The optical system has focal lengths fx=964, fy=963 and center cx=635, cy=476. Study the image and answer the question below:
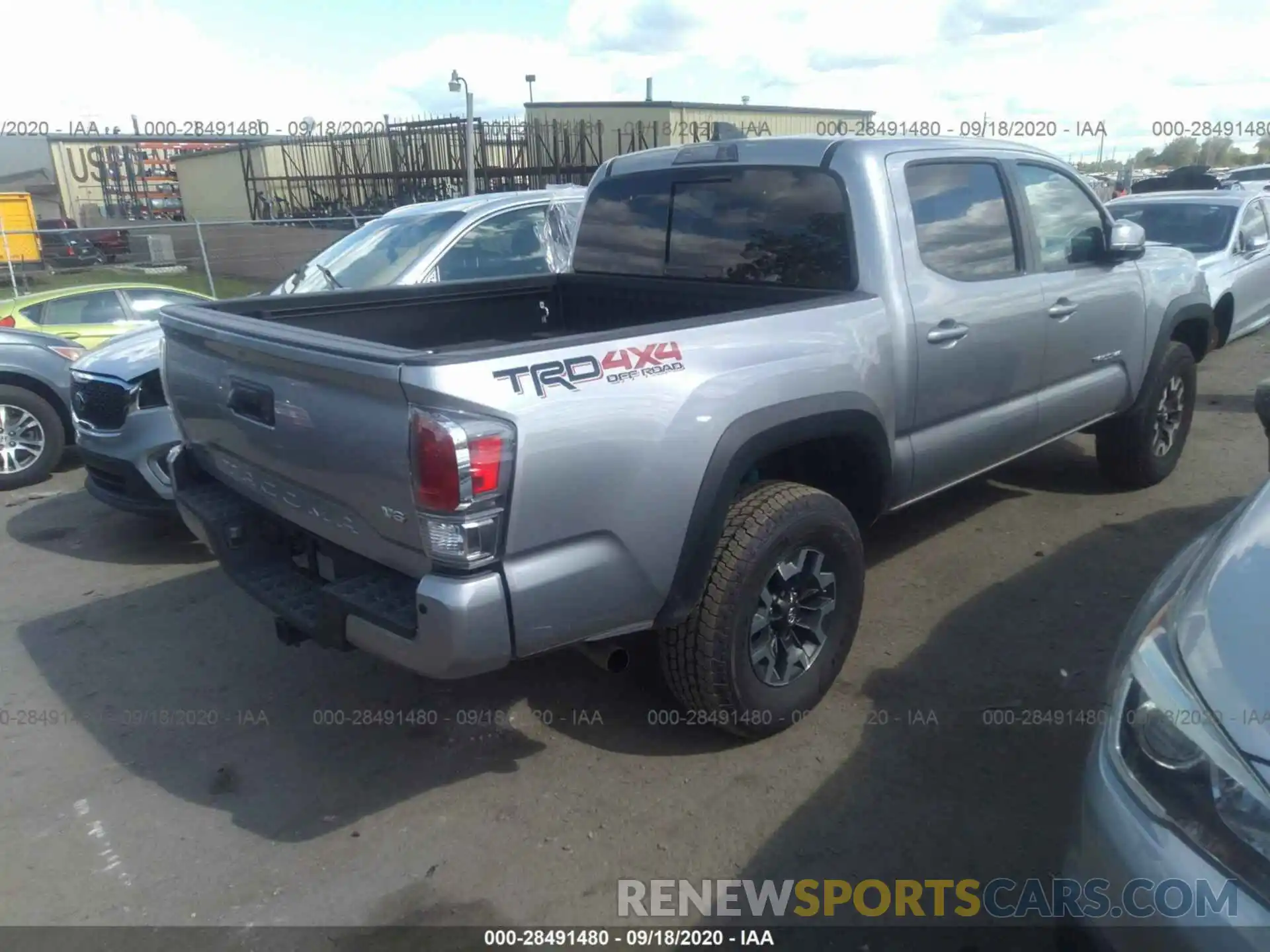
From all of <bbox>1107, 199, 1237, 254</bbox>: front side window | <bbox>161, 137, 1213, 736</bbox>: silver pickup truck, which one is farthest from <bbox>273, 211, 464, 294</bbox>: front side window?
<bbox>1107, 199, 1237, 254</bbox>: front side window

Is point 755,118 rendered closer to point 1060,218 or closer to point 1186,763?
point 1060,218

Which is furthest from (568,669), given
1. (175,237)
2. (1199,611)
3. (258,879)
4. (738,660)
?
(175,237)

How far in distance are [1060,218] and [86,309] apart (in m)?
8.14

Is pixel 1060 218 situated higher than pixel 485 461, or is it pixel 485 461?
pixel 1060 218

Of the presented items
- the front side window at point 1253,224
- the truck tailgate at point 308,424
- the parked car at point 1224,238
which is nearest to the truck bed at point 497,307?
the truck tailgate at point 308,424

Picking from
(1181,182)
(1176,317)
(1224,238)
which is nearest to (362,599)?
(1176,317)

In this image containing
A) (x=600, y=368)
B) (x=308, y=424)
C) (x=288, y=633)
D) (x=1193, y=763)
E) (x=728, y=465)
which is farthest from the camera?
(x=288, y=633)

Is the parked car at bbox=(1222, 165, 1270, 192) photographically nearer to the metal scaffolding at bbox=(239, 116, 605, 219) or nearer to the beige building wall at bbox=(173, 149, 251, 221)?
the metal scaffolding at bbox=(239, 116, 605, 219)

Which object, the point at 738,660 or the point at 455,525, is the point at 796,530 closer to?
the point at 738,660

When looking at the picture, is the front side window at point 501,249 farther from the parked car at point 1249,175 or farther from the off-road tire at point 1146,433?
the parked car at point 1249,175

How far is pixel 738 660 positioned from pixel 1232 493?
4.23 meters

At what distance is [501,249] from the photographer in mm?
7066

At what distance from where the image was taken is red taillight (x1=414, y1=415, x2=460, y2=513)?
2467 mm

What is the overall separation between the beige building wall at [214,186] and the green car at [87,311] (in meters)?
26.4
